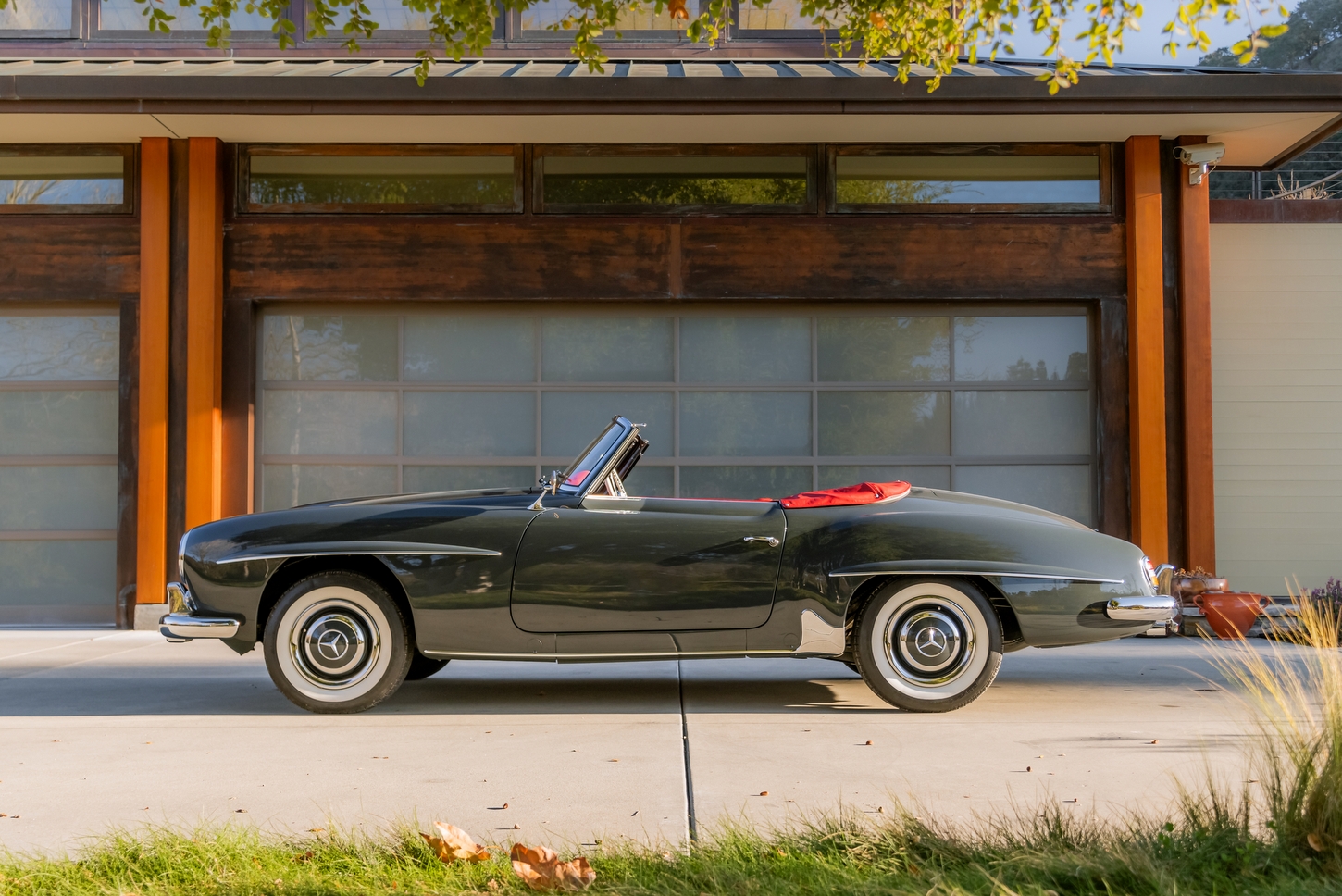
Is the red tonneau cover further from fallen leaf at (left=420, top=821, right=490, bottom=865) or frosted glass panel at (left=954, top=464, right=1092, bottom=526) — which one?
frosted glass panel at (left=954, top=464, right=1092, bottom=526)

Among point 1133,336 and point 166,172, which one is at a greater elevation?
point 166,172

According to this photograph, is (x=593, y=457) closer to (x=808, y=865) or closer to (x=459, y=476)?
(x=808, y=865)

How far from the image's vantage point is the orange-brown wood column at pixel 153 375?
914cm

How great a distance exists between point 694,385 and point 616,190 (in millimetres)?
1722

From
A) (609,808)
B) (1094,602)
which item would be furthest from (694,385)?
(609,808)

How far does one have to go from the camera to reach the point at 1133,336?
925 centimetres

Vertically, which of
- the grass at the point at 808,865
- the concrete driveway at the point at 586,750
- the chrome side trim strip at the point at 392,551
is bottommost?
the concrete driveway at the point at 586,750

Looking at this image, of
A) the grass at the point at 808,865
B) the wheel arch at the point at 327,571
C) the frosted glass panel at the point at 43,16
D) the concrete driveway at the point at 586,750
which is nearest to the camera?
the grass at the point at 808,865

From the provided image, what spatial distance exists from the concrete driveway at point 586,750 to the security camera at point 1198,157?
4516 mm

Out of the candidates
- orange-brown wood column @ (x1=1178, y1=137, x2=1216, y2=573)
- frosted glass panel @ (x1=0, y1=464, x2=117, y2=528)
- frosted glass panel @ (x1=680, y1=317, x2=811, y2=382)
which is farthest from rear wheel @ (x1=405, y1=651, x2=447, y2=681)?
orange-brown wood column @ (x1=1178, y1=137, x2=1216, y2=573)

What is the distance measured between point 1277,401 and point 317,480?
8.09m

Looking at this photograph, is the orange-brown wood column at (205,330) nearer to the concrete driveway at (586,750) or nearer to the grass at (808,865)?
the concrete driveway at (586,750)

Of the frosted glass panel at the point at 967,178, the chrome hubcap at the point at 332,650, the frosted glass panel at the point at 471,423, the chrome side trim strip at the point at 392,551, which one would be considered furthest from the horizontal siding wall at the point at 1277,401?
the chrome hubcap at the point at 332,650

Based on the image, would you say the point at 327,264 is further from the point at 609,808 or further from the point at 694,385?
the point at 609,808
